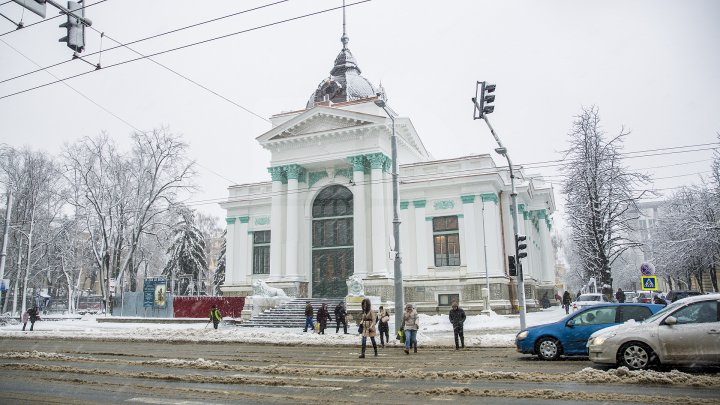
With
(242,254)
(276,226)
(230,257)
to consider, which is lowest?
(230,257)

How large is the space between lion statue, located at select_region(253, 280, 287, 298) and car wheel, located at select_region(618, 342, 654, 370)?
931 inches

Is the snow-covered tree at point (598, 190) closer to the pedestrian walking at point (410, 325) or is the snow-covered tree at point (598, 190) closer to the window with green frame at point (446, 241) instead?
the window with green frame at point (446, 241)

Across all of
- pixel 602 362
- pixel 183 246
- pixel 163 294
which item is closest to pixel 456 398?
pixel 602 362

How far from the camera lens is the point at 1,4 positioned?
1048cm

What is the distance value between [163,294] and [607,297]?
28.6 m

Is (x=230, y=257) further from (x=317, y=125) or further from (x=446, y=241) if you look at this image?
(x=446, y=241)

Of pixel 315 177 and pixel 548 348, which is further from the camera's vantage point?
pixel 315 177

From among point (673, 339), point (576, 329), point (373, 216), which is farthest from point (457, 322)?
point (373, 216)

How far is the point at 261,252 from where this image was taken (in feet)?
127

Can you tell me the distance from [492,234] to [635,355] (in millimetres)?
22882

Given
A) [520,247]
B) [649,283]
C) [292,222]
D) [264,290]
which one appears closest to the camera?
[649,283]

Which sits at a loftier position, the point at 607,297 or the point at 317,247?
the point at 317,247

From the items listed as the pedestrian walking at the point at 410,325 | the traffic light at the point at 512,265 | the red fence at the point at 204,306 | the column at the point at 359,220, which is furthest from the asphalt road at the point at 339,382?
the red fence at the point at 204,306

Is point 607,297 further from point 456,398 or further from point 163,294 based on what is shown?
point 163,294
